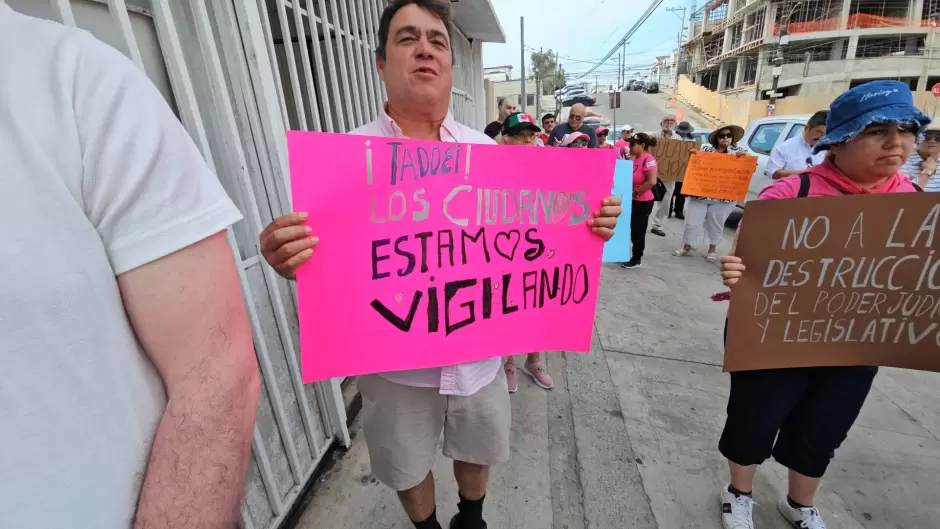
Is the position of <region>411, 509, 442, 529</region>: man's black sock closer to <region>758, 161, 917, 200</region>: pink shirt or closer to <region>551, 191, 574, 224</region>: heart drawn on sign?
<region>551, 191, 574, 224</region>: heart drawn on sign

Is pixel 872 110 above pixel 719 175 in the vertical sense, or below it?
above

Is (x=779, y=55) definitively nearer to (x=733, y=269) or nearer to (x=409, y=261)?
(x=733, y=269)

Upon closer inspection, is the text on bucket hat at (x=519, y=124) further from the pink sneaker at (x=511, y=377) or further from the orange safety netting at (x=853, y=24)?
the orange safety netting at (x=853, y=24)

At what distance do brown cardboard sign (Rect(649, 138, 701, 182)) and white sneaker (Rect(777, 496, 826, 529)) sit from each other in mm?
5068

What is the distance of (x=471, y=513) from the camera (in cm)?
170

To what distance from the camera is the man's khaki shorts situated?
55.4 inches

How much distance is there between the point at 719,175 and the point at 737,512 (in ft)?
12.7

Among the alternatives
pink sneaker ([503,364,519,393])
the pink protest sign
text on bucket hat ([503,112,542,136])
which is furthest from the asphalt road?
the pink protest sign

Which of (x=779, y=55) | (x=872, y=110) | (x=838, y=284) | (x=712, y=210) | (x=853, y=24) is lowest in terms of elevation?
(x=712, y=210)

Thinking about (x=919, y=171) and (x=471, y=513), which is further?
(x=919, y=171)

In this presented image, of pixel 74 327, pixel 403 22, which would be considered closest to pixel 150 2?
pixel 403 22

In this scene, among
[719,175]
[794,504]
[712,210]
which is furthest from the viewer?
[712,210]

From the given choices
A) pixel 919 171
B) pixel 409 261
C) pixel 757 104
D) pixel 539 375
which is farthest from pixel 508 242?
pixel 757 104

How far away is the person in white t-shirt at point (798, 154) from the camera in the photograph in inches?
144
